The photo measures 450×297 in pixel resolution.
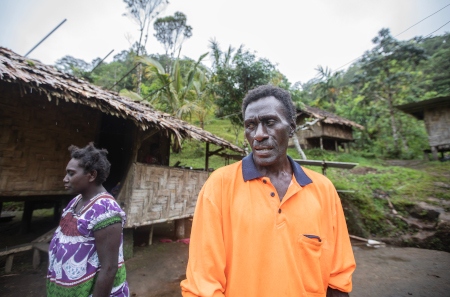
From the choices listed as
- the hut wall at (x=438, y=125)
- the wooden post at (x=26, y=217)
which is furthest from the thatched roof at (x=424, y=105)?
the wooden post at (x=26, y=217)

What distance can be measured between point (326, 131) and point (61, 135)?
18.0 meters

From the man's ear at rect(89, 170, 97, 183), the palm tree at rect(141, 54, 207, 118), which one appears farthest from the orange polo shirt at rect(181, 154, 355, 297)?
the palm tree at rect(141, 54, 207, 118)

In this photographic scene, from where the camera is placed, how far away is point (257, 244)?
1162 millimetres

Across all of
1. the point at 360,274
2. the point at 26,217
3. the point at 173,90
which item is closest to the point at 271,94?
the point at 360,274

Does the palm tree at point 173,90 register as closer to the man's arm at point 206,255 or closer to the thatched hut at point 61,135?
the thatched hut at point 61,135

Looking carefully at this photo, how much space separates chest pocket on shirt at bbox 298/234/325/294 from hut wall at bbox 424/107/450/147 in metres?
15.7

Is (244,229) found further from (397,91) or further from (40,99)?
(397,91)

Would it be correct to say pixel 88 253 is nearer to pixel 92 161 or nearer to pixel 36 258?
pixel 92 161

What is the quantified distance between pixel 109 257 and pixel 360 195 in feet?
31.1

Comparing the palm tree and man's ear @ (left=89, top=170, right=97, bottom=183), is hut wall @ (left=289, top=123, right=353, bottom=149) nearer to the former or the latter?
the palm tree

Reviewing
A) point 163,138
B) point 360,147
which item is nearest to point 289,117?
point 163,138

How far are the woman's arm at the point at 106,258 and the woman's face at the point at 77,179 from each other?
0.52 metres

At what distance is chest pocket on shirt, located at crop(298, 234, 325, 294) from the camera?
1.21m

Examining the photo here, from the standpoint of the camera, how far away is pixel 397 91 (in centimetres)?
1605
